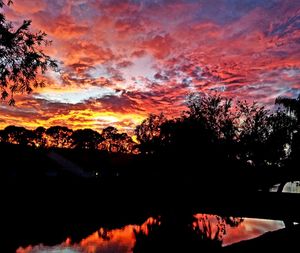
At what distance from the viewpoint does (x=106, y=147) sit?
480 ft

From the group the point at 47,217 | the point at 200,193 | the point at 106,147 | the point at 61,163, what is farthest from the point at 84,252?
the point at 106,147

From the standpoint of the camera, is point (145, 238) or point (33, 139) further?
point (33, 139)

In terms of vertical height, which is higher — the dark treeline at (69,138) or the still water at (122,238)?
the dark treeline at (69,138)

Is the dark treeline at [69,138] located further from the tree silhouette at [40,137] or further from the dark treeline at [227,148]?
the dark treeline at [227,148]

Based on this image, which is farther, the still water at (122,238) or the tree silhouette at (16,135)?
the tree silhouette at (16,135)

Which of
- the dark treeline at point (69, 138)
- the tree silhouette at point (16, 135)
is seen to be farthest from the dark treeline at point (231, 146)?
the tree silhouette at point (16, 135)

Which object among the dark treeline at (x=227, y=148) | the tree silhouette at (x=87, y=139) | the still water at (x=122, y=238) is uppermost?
the tree silhouette at (x=87, y=139)

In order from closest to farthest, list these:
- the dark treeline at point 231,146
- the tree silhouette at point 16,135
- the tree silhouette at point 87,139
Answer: the dark treeline at point 231,146, the tree silhouette at point 16,135, the tree silhouette at point 87,139

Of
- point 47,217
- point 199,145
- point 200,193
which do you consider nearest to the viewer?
point 200,193

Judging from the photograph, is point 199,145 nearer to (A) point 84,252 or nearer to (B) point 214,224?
(A) point 84,252

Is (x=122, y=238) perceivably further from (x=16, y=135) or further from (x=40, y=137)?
(x=40, y=137)

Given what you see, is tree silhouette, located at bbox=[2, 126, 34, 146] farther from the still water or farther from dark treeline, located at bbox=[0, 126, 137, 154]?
the still water

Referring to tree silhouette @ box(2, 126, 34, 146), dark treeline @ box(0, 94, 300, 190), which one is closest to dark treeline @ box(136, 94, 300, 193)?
dark treeline @ box(0, 94, 300, 190)

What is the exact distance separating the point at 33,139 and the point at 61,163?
260 feet
